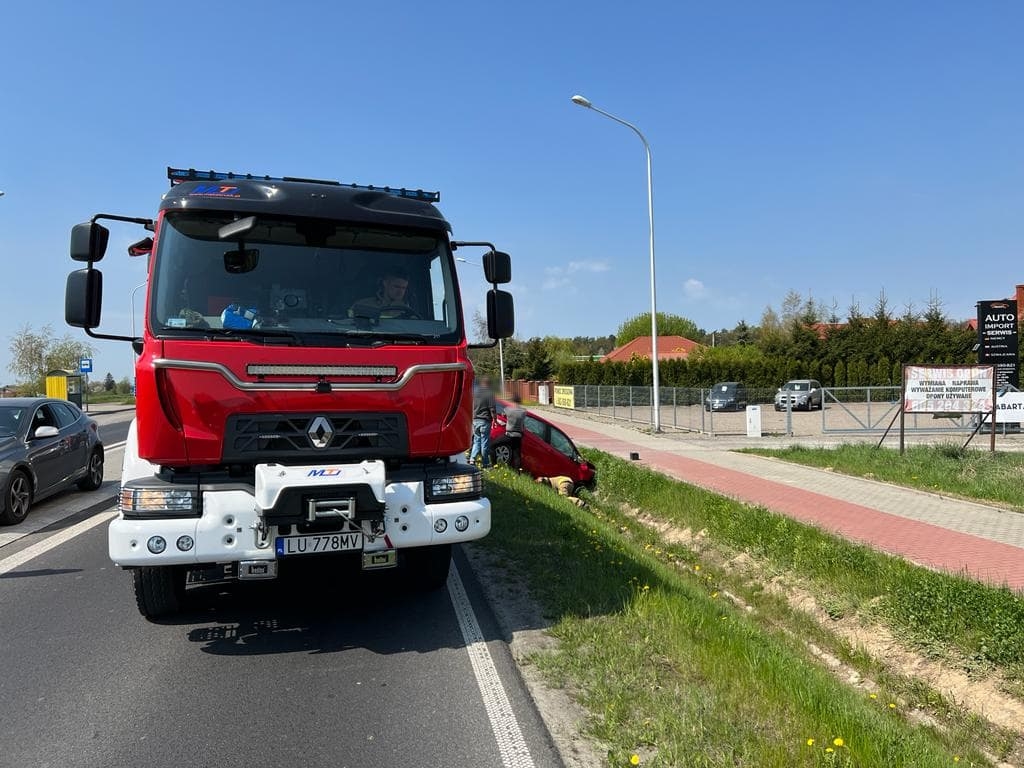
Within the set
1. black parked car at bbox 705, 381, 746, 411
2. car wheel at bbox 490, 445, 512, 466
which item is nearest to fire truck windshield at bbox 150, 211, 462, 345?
car wheel at bbox 490, 445, 512, 466

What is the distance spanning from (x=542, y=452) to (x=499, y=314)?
8037mm

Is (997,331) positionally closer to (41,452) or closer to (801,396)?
(801,396)

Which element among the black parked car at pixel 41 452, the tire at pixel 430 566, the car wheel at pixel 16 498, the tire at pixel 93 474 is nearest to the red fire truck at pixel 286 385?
the tire at pixel 430 566

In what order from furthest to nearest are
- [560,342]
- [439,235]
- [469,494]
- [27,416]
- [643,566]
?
[560,342]
[27,416]
[643,566]
[439,235]
[469,494]

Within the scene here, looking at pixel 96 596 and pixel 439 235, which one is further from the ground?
pixel 439 235

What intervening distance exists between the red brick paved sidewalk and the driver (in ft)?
18.2

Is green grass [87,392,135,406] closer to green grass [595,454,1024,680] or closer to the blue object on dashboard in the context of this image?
green grass [595,454,1024,680]

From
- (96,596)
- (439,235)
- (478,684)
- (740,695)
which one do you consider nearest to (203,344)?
(439,235)

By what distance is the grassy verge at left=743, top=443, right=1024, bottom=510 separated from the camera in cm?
1120

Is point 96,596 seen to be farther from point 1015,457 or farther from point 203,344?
point 1015,457

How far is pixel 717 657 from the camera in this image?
14.4ft

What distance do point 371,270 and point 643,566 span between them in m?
3.65

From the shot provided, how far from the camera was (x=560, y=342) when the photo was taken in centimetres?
9788

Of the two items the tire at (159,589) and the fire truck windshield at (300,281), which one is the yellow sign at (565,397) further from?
the tire at (159,589)
